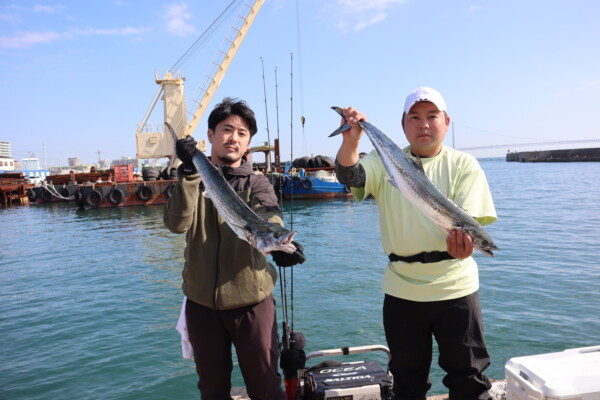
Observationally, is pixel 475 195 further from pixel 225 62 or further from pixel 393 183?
pixel 225 62

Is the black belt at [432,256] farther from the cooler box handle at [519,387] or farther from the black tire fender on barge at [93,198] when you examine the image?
the black tire fender on barge at [93,198]

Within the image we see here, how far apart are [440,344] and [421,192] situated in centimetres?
111

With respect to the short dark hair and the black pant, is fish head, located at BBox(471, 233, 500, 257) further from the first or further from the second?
the short dark hair

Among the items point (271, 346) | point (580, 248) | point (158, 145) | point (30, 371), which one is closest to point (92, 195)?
point (158, 145)

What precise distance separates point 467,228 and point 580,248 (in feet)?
46.4

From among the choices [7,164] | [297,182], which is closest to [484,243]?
[297,182]

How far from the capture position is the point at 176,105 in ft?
124

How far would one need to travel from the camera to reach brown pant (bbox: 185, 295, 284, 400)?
3066mm

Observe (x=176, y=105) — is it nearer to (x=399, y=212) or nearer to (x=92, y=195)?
(x=92, y=195)


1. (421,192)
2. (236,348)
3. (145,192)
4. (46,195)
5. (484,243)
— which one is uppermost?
(421,192)

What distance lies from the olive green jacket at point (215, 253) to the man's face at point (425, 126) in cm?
118

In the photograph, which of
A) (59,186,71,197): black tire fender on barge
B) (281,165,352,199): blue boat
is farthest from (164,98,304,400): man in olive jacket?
(59,186,71,197): black tire fender on barge

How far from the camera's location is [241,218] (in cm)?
276

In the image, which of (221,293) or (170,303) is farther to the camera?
(170,303)
